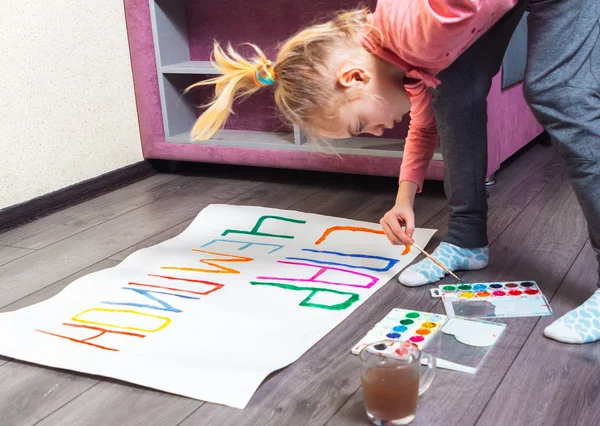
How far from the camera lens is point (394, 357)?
900mm

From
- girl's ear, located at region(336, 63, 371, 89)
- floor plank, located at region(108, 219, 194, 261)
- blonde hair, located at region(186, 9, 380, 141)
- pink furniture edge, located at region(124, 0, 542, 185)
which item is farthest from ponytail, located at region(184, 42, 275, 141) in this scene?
pink furniture edge, located at region(124, 0, 542, 185)

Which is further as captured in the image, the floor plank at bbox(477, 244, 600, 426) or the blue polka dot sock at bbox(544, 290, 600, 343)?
the blue polka dot sock at bbox(544, 290, 600, 343)

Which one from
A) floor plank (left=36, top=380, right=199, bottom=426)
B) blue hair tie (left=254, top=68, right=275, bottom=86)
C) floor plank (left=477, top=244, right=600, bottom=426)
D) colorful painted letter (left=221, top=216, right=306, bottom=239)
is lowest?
floor plank (left=477, top=244, right=600, bottom=426)

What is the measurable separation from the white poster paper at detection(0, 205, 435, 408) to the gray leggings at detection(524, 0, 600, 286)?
0.43m

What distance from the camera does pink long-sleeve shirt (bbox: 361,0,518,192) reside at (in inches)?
38.7

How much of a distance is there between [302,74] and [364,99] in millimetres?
102

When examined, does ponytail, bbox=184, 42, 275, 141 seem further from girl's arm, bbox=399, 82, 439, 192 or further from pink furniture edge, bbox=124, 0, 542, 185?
pink furniture edge, bbox=124, 0, 542, 185

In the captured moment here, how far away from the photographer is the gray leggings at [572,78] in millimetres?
1087

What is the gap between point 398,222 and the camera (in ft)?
4.30

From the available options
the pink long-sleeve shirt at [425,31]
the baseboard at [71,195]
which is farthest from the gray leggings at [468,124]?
the baseboard at [71,195]

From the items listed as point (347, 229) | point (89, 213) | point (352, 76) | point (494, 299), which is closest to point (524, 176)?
point (347, 229)

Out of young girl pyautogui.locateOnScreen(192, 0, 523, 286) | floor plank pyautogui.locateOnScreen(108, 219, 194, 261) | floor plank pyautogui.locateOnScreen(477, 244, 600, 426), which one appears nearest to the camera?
floor plank pyautogui.locateOnScreen(477, 244, 600, 426)

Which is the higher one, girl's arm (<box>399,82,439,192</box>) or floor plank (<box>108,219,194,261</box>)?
girl's arm (<box>399,82,439,192</box>)

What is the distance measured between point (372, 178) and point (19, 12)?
104 cm
